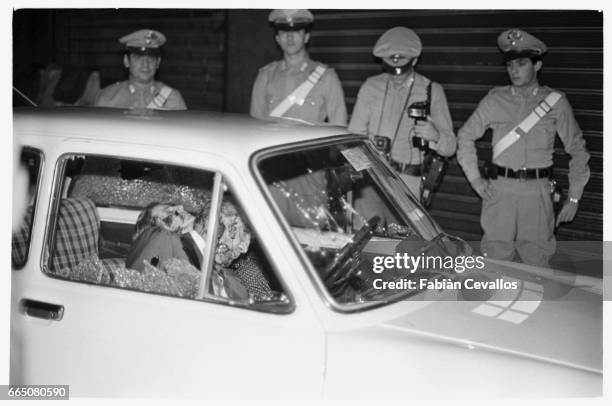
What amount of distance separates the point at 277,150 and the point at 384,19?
3.84 meters

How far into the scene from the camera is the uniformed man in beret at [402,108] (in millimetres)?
4503

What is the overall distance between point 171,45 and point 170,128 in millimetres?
5296

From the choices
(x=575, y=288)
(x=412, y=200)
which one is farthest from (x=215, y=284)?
(x=575, y=288)

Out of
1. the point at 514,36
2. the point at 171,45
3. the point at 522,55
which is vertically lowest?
the point at 522,55

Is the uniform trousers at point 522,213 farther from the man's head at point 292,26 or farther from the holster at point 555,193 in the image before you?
the man's head at point 292,26

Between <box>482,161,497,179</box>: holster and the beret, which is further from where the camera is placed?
<box>482,161,497,179</box>: holster

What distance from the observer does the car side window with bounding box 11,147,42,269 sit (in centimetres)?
255

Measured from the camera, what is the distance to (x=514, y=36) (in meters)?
4.54

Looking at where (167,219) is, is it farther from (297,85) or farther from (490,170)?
(490,170)

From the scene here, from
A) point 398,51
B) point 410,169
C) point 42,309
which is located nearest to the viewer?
point 42,309

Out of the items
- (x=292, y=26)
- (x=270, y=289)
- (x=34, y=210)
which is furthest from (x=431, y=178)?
(x=34, y=210)

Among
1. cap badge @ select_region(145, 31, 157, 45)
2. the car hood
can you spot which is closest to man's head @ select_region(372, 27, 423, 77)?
cap badge @ select_region(145, 31, 157, 45)

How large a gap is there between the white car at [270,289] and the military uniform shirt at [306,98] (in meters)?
2.02

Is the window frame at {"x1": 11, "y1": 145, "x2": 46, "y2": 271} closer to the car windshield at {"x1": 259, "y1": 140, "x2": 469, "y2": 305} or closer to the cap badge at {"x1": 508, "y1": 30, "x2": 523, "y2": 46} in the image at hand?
the car windshield at {"x1": 259, "y1": 140, "x2": 469, "y2": 305}
